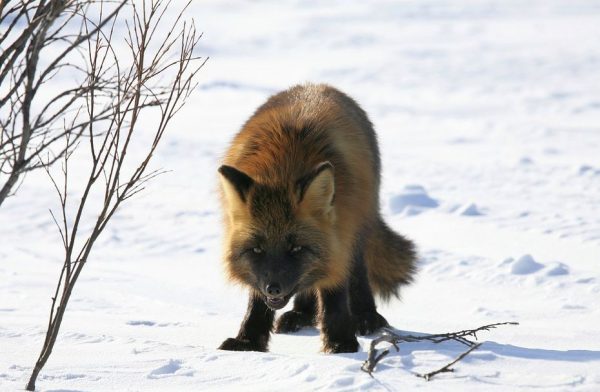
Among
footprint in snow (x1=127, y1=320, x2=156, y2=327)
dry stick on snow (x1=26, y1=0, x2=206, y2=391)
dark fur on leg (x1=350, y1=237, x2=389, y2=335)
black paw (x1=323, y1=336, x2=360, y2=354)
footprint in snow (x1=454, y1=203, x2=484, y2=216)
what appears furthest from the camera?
footprint in snow (x1=454, y1=203, x2=484, y2=216)

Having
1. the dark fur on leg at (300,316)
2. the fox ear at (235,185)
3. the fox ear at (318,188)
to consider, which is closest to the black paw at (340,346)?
the fox ear at (318,188)

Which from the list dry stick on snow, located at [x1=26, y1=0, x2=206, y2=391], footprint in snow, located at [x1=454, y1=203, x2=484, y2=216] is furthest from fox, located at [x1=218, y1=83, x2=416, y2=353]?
footprint in snow, located at [x1=454, y1=203, x2=484, y2=216]

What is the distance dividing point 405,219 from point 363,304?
18.7 ft

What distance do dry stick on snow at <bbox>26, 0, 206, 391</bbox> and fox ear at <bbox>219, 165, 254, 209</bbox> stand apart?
1.49ft

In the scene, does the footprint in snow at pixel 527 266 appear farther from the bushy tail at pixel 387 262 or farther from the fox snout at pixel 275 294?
the fox snout at pixel 275 294

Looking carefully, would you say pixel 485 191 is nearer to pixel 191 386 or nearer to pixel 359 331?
pixel 359 331

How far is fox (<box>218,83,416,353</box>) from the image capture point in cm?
529

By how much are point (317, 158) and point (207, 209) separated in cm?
803

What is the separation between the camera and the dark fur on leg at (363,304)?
651 cm

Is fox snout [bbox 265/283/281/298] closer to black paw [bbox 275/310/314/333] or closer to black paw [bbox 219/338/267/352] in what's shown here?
black paw [bbox 219/338/267/352]

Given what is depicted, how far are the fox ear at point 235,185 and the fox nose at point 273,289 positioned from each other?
22.4 inches

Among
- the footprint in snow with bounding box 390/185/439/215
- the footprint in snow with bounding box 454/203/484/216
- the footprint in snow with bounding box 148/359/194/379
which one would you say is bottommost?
the footprint in snow with bounding box 148/359/194/379

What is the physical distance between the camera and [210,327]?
271 inches

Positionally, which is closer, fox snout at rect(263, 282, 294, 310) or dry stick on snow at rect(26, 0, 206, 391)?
dry stick on snow at rect(26, 0, 206, 391)
